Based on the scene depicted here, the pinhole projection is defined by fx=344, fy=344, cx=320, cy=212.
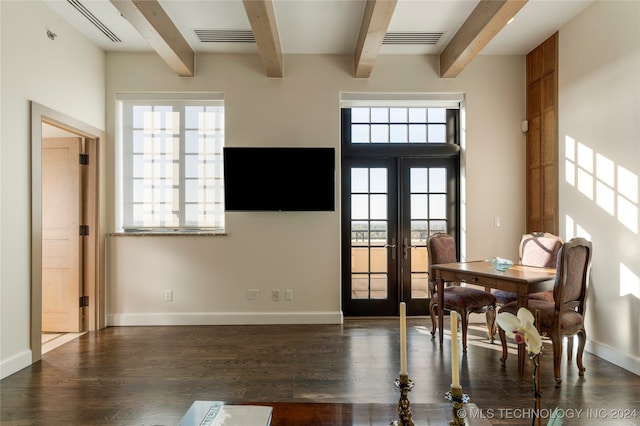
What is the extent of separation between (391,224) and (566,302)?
81.7 inches

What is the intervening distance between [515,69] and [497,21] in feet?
4.80

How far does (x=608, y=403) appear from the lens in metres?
2.36

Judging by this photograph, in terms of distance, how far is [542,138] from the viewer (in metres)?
3.97

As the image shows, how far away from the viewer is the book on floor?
1236 millimetres

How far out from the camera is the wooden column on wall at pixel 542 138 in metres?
3.76

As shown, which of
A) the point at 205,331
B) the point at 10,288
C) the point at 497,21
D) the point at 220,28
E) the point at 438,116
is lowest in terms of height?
the point at 205,331

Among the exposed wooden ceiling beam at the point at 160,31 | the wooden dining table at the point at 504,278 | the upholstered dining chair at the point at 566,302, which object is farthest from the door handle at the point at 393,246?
the exposed wooden ceiling beam at the point at 160,31

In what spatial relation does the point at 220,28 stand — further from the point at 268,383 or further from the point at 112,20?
the point at 268,383

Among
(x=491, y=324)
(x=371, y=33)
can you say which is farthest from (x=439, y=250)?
(x=371, y=33)

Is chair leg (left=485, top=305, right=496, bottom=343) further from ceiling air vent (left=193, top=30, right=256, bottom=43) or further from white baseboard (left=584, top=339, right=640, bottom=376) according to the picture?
ceiling air vent (left=193, top=30, right=256, bottom=43)

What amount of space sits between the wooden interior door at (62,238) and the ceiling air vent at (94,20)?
1205mm

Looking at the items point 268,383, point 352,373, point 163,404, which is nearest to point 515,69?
point 352,373

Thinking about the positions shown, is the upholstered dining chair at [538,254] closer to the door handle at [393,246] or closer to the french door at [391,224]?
the french door at [391,224]

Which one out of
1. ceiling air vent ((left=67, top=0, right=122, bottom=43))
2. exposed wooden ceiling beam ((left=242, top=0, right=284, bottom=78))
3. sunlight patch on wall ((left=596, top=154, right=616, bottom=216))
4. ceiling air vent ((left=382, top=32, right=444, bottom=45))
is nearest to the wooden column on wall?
sunlight patch on wall ((left=596, top=154, right=616, bottom=216))
